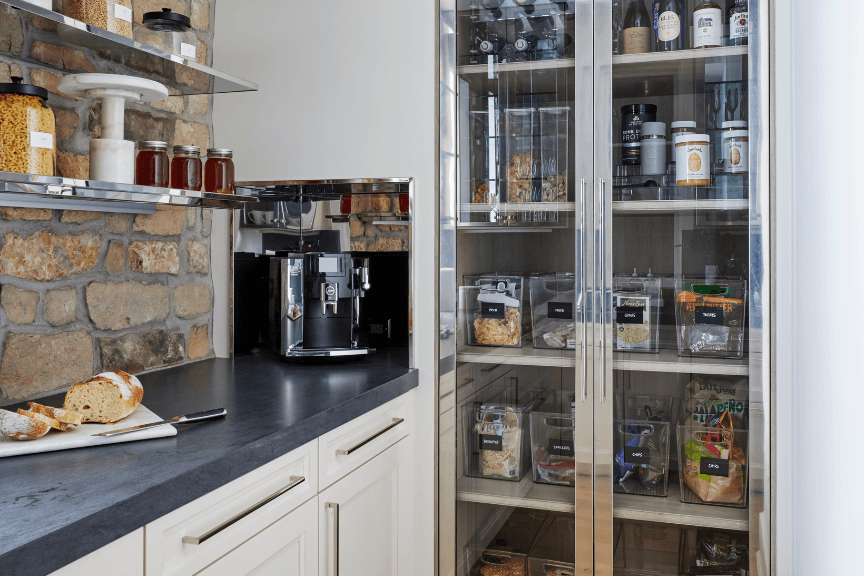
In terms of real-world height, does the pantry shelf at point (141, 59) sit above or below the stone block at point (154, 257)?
Result: above

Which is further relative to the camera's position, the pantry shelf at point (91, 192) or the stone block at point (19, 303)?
the stone block at point (19, 303)

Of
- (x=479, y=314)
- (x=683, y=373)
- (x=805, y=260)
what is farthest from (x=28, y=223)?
(x=805, y=260)

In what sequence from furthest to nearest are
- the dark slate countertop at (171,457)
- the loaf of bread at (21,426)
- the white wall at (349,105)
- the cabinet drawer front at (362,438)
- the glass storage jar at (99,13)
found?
the white wall at (349,105) → the cabinet drawer front at (362,438) → the glass storage jar at (99,13) → the loaf of bread at (21,426) → the dark slate countertop at (171,457)

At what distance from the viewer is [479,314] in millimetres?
2066

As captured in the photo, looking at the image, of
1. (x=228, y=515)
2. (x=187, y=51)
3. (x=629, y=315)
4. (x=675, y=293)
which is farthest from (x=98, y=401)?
(x=675, y=293)

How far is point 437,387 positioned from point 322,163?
79 cm

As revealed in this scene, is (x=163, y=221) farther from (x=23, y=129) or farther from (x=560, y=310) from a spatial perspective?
(x=560, y=310)

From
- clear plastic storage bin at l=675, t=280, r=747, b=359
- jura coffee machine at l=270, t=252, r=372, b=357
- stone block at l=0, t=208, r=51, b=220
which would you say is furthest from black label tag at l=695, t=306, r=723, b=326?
stone block at l=0, t=208, r=51, b=220

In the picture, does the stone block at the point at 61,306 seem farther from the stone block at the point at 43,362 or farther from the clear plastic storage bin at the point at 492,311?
the clear plastic storage bin at the point at 492,311

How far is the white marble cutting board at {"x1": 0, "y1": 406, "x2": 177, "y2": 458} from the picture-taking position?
1161mm

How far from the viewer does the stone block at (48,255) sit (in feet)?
5.08

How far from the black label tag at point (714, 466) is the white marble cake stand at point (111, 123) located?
1667 millimetres

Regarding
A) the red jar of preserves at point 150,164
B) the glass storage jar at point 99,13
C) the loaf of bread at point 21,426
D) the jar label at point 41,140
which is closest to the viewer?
the loaf of bread at point 21,426

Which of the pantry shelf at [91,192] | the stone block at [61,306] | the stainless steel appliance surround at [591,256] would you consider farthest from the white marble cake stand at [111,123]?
the stainless steel appliance surround at [591,256]
